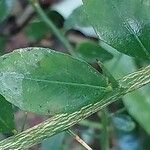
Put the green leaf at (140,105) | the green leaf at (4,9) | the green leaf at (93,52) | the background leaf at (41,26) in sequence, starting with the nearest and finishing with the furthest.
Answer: the green leaf at (93,52), the green leaf at (4,9), the background leaf at (41,26), the green leaf at (140,105)

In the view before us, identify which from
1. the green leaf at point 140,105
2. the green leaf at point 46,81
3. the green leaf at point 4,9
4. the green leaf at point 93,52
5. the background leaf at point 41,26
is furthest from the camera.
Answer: the green leaf at point 140,105

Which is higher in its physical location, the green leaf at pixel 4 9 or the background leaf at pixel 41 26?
the green leaf at pixel 4 9

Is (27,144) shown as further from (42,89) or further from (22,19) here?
(22,19)

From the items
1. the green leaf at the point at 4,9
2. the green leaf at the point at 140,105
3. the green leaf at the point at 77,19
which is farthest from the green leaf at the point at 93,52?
the green leaf at the point at 140,105

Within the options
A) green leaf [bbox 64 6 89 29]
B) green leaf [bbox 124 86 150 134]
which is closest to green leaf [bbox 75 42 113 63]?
green leaf [bbox 64 6 89 29]

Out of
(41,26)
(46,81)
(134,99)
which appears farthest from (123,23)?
(134,99)

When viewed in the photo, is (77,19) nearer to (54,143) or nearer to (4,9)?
(4,9)

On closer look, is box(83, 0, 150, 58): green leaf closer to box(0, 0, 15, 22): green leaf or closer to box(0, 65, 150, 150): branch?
box(0, 65, 150, 150): branch

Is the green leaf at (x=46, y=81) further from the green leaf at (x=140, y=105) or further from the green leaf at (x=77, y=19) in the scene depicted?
the green leaf at (x=140, y=105)

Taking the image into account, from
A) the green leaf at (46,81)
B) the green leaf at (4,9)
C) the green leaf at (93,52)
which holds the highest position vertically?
the green leaf at (4,9)
